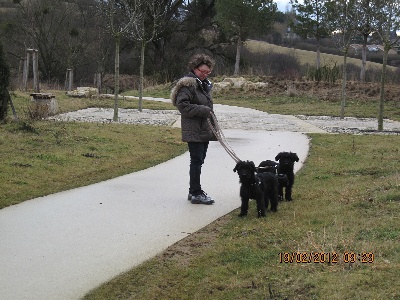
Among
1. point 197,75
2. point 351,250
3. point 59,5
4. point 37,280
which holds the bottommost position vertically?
point 37,280

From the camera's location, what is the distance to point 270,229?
6.12 meters

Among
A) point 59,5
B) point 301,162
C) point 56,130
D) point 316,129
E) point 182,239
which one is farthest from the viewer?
point 59,5

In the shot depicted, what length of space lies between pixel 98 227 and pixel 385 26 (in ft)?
43.6

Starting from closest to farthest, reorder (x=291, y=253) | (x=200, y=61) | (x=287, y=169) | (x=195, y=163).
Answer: (x=291, y=253) < (x=200, y=61) < (x=195, y=163) < (x=287, y=169)

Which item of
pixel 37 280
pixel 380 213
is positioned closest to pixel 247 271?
pixel 37 280

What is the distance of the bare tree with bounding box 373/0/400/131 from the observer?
16.5 metres

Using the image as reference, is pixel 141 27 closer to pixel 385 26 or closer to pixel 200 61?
pixel 385 26

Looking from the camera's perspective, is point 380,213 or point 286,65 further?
point 286,65

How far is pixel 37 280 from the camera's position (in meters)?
4.72

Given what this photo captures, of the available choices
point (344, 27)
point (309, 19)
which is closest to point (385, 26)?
point (344, 27)

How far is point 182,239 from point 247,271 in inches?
50.5

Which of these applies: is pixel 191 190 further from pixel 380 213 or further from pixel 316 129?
pixel 316 129

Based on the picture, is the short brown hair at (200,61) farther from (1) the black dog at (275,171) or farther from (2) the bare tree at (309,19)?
(2) the bare tree at (309,19)
